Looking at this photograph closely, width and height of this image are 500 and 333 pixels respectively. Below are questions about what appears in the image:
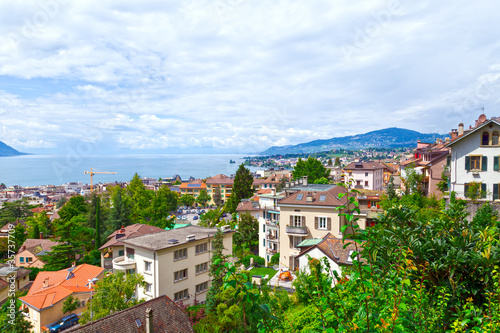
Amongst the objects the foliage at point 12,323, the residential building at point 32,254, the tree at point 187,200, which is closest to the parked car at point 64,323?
the foliage at point 12,323

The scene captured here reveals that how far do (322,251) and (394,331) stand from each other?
15601 millimetres

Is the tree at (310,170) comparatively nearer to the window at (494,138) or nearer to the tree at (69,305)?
the window at (494,138)

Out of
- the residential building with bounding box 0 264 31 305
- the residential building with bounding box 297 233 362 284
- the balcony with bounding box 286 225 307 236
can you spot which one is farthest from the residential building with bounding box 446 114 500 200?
the residential building with bounding box 0 264 31 305

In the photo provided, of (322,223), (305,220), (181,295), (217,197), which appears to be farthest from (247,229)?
(217,197)

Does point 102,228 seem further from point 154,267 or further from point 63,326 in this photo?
point 154,267

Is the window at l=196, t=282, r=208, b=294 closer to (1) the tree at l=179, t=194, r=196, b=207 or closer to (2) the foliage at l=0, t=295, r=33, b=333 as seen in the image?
(2) the foliage at l=0, t=295, r=33, b=333

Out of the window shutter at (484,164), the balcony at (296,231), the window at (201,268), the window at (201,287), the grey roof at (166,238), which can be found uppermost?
the window shutter at (484,164)

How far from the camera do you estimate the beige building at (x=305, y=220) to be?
2823 centimetres

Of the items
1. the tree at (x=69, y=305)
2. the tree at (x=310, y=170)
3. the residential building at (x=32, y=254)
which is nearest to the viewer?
the tree at (x=69, y=305)

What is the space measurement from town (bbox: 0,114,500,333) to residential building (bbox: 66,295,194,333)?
6 centimetres

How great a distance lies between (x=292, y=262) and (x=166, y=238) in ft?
40.9

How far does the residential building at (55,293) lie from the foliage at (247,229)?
17921 millimetres

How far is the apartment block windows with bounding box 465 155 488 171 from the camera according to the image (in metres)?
22.9

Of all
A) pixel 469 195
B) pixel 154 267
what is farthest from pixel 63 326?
pixel 469 195
